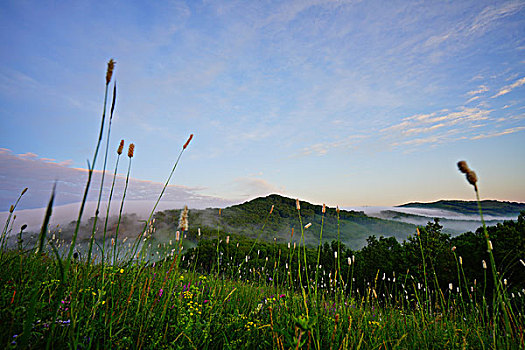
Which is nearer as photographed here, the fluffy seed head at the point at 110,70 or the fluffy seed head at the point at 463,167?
the fluffy seed head at the point at 110,70

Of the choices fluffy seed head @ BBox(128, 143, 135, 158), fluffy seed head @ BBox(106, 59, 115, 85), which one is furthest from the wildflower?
fluffy seed head @ BBox(106, 59, 115, 85)

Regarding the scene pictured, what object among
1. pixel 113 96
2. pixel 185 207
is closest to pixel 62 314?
pixel 185 207

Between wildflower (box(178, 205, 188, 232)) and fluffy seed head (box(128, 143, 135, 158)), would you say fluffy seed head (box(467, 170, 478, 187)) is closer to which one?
wildflower (box(178, 205, 188, 232))

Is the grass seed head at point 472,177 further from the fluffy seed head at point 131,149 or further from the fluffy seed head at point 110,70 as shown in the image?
the fluffy seed head at point 131,149

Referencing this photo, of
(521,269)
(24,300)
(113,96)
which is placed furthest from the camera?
(521,269)

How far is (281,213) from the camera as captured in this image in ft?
47.7

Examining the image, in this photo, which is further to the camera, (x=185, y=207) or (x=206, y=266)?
(x=206, y=266)

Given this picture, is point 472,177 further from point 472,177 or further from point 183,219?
point 183,219

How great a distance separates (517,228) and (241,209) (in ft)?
38.7

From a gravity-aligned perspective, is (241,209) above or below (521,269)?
above

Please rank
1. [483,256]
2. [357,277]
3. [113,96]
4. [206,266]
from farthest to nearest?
[206,266], [357,277], [483,256], [113,96]

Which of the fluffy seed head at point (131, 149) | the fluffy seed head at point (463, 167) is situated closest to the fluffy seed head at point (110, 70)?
the fluffy seed head at point (131, 149)

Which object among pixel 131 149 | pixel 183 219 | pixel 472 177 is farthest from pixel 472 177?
pixel 131 149

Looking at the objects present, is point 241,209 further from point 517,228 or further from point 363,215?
point 517,228
